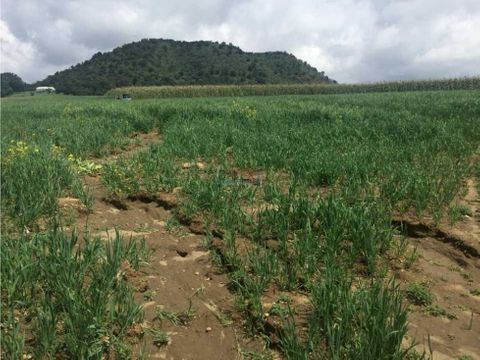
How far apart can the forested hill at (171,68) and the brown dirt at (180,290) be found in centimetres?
9044

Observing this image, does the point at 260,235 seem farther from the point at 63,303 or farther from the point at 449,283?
the point at 63,303

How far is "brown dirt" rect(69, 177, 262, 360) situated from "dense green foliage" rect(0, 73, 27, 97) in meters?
116

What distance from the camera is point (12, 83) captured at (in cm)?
11338

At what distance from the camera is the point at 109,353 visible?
2.34 meters

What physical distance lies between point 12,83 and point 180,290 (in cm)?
13305

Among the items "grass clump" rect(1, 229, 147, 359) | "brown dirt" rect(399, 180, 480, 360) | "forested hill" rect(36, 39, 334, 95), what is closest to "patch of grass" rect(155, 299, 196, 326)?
"grass clump" rect(1, 229, 147, 359)

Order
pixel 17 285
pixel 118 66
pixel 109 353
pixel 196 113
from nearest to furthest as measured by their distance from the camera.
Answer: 1. pixel 109 353
2. pixel 17 285
3. pixel 196 113
4. pixel 118 66

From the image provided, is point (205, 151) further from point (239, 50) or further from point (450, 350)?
point (239, 50)

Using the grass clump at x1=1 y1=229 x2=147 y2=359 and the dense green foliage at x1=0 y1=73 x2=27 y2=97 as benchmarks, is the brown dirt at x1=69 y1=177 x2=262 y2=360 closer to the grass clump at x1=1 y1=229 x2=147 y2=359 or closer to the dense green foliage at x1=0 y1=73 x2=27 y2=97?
the grass clump at x1=1 y1=229 x2=147 y2=359

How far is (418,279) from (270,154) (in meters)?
3.98

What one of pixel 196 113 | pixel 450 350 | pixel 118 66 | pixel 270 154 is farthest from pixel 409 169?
pixel 118 66

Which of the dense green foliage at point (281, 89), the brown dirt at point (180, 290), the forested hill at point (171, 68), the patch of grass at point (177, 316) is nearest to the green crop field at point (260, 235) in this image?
the brown dirt at point (180, 290)

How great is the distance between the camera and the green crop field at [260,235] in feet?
7.68

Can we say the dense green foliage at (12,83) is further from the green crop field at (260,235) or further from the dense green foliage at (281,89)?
the green crop field at (260,235)
